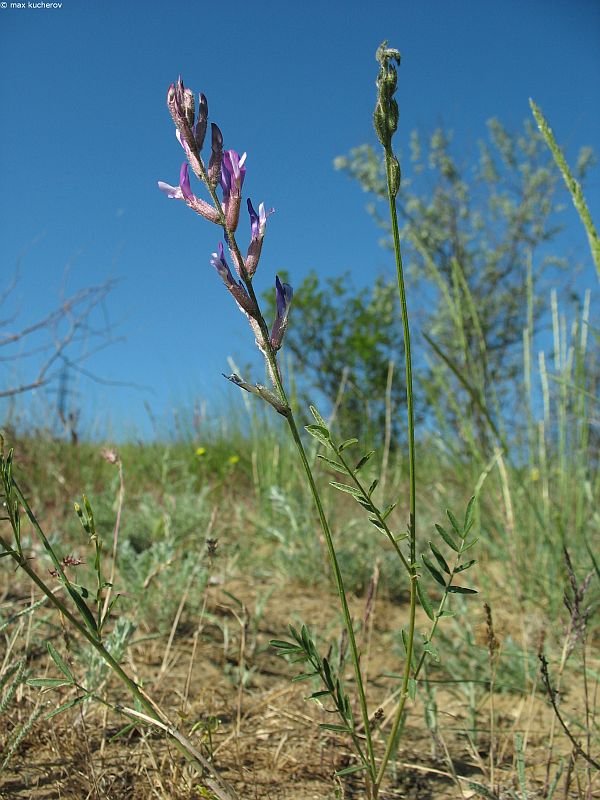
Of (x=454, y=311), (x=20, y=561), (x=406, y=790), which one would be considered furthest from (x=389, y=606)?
(x=20, y=561)

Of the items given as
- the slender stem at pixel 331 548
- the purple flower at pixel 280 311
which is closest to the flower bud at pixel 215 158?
the purple flower at pixel 280 311

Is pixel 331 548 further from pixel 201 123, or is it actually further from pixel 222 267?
pixel 201 123

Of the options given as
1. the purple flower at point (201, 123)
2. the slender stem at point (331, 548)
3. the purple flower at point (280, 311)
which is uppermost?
the purple flower at point (201, 123)

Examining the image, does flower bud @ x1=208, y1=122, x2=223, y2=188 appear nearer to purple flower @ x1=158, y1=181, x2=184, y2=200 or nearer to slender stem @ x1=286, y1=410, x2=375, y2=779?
purple flower @ x1=158, y1=181, x2=184, y2=200

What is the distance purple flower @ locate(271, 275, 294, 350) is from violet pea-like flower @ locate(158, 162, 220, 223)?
0.33 feet

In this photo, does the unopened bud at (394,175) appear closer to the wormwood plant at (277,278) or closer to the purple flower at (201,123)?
the wormwood plant at (277,278)

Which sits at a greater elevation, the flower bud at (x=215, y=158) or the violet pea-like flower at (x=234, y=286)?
the flower bud at (x=215, y=158)

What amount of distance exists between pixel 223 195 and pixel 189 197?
0.04 metres

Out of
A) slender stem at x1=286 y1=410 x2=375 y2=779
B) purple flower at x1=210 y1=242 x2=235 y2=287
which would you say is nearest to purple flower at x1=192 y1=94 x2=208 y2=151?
purple flower at x1=210 y1=242 x2=235 y2=287

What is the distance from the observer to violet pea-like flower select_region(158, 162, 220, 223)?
76 centimetres

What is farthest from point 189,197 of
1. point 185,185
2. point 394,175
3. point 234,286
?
point 394,175

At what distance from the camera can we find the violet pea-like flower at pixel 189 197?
76 cm

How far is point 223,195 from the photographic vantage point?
0.77m

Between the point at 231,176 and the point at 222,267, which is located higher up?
the point at 231,176
